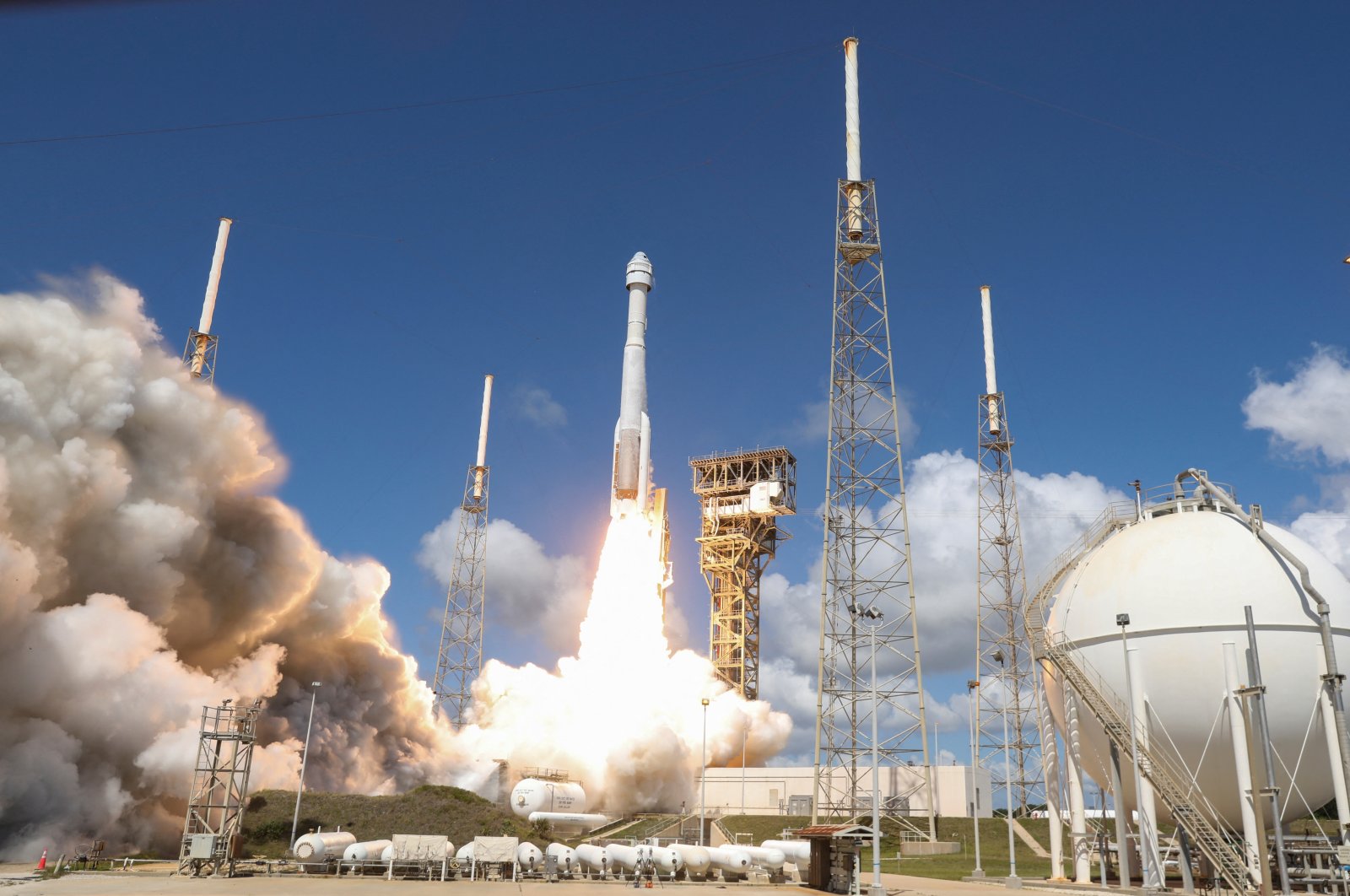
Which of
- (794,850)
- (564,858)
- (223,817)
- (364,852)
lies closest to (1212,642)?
(794,850)

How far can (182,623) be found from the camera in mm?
50125

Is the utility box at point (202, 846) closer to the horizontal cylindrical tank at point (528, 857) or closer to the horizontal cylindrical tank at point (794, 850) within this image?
the horizontal cylindrical tank at point (528, 857)

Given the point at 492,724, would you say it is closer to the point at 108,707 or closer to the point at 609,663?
the point at 609,663

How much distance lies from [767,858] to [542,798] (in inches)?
648

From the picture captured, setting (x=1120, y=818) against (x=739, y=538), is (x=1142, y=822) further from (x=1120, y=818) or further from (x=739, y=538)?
(x=739, y=538)

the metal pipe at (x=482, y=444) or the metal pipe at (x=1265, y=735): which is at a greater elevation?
the metal pipe at (x=482, y=444)

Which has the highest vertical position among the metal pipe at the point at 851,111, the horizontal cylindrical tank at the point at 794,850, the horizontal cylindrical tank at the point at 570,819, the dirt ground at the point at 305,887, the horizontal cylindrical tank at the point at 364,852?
the metal pipe at the point at 851,111

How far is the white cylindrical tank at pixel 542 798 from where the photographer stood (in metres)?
52.3

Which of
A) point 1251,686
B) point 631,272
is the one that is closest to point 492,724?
point 631,272

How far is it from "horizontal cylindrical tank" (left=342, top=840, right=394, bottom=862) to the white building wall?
2552 centimetres

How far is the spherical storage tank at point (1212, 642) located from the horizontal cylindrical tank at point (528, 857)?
20945 millimetres

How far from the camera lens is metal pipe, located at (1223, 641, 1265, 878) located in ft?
97.1

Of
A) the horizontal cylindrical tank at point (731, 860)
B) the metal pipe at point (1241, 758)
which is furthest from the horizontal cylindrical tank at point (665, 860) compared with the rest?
the metal pipe at point (1241, 758)

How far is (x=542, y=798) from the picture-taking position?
5241 centimetres
